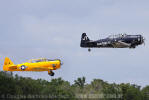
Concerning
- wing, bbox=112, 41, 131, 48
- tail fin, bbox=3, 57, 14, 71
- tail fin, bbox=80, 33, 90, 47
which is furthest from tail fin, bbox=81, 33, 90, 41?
tail fin, bbox=3, 57, 14, 71

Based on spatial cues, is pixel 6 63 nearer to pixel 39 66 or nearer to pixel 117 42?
pixel 39 66

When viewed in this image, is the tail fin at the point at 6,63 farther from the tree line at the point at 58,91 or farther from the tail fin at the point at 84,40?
the tail fin at the point at 84,40

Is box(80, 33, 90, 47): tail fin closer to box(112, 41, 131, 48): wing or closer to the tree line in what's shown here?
box(112, 41, 131, 48): wing

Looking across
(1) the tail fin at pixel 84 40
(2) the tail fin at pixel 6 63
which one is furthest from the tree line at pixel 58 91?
(1) the tail fin at pixel 84 40

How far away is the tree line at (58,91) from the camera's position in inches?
4220

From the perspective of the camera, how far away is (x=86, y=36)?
10381 cm

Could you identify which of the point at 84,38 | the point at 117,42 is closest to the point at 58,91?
the point at 84,38

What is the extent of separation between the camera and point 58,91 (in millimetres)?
131750

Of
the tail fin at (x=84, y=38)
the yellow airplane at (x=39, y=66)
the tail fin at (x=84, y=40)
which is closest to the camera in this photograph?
the yellow airplane at (x=39, y=66)

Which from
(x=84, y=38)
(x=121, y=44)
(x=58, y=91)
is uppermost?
(x=84, y=38)

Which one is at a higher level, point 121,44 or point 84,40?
point 84,40

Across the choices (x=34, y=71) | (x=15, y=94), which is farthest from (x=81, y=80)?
(x=34, y=71)

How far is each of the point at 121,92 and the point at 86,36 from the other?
1901 inches

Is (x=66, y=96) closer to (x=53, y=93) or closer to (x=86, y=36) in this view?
(x=53, y=93)
